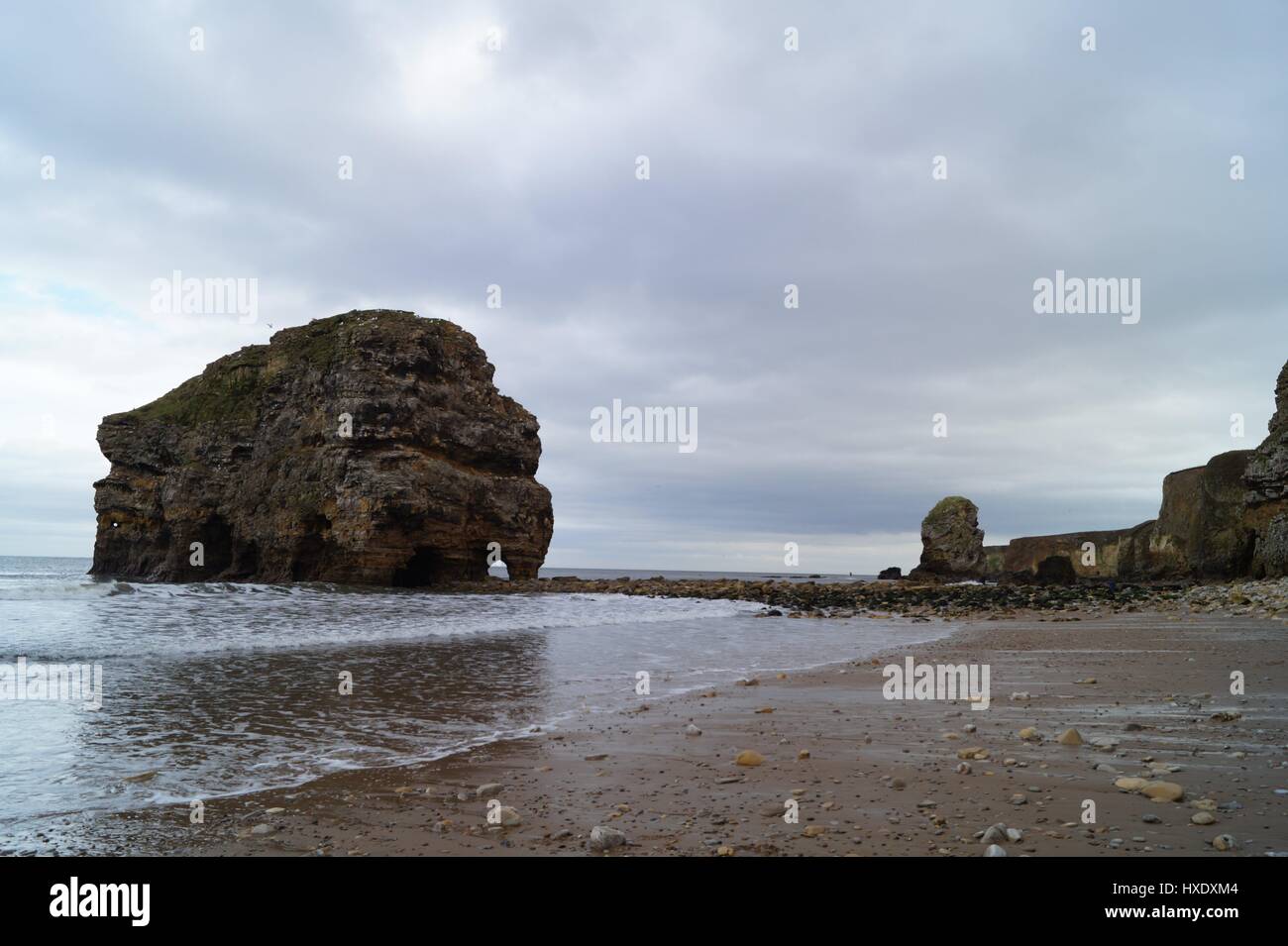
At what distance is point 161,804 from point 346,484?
3291 cm

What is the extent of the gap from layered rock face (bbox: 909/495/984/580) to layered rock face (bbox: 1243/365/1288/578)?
31.5 m

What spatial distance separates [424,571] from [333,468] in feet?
24.7

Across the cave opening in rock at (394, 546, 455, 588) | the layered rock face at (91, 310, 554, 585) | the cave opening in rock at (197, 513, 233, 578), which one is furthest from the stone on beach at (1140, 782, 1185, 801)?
the cave opening in rock at (197, 513, 233, 578)

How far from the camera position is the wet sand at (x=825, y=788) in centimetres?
392

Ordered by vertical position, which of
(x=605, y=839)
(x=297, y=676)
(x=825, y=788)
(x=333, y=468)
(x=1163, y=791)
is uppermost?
(x=333, y=468)

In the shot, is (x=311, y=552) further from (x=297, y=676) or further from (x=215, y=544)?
(x=297, y=676)

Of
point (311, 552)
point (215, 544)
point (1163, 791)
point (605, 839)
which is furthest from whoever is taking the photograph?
point (215, 544)

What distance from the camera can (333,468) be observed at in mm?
36719

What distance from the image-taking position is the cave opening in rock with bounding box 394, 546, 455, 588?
38.9 metres

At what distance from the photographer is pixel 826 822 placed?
4.24m

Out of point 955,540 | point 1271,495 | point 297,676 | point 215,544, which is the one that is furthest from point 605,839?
point 955,540
